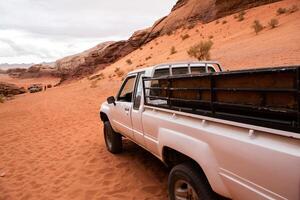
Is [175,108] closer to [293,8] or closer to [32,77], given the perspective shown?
[293,8]

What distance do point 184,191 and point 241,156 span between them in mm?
1118

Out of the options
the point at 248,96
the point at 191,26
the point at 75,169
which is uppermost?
the point at 191,26

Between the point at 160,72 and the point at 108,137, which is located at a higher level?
the point at 160,72

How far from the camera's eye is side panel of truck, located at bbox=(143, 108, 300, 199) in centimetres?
188

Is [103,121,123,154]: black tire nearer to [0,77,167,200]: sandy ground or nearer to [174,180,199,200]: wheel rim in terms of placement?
[0,77,167,200]: sandy ground

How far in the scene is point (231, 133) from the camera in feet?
7.72

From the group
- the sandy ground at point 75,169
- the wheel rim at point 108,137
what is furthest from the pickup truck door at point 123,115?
the sandy ground at point 75,169

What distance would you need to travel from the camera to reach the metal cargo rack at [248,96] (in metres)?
1.94

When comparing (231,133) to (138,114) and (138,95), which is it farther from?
(138,95)

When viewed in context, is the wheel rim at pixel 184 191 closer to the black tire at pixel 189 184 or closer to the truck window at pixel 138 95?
the black tire at pixel 189 184

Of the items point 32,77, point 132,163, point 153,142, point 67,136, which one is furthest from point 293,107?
point 32,77

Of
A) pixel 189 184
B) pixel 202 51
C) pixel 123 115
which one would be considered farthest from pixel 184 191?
pixel 202 51

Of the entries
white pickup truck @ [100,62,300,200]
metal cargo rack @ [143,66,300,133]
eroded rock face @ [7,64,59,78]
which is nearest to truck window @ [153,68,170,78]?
white pickup truck @ [100,62,300,200]

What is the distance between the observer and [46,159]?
6793 millimetres
